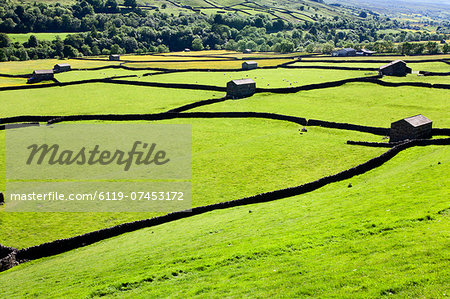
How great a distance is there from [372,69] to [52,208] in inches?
3635

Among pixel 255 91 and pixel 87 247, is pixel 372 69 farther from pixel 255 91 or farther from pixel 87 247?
pixel 87 247

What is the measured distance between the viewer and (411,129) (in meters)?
44.6

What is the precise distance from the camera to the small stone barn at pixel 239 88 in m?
77.9

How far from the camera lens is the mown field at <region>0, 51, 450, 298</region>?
650 inches

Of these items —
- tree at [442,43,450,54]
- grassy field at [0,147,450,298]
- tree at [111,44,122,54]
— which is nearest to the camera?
grassy field at [0,147,450,298]

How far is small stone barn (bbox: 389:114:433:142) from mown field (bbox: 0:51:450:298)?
10.8ft

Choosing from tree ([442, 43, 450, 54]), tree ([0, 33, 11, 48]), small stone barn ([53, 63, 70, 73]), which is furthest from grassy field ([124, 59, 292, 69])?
tree ([442, 43, 450, 54])

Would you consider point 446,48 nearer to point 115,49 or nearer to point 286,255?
point 115,49

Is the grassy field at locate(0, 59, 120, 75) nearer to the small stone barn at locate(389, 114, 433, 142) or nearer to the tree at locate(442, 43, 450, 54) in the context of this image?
the small stone barn at locate(389, 114, 433, 142)

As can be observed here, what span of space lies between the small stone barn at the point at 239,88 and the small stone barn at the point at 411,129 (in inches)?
1491

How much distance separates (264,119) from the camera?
62.7 metres

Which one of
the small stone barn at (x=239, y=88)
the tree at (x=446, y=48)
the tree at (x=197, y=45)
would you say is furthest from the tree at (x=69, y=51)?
the tree at (x=446, y=48)

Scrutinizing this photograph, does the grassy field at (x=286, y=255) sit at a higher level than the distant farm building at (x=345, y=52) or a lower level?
lower

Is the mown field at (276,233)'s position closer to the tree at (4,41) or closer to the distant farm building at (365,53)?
the distant farm building at (365,53)
